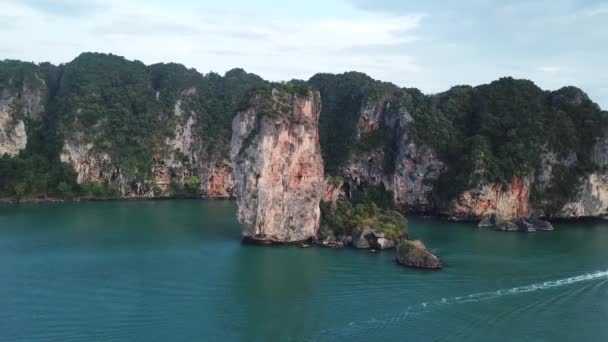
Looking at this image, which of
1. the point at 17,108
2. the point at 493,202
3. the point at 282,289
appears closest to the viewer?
the point at 282,289

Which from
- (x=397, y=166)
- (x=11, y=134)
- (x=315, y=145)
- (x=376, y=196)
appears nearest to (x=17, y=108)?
(x=11, y=134)

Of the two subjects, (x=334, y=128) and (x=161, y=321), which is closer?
(x=161, y=321)

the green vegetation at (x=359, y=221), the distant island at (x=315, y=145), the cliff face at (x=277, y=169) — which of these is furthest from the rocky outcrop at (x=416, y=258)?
the cliff face at (x=277, y=169)

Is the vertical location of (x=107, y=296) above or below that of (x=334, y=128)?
below

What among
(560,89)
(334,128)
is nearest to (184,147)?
(334,128)

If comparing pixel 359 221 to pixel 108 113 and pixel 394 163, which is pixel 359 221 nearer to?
pixel 394 163

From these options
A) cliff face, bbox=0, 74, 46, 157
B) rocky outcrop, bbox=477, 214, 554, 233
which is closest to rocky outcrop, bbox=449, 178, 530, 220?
rocky outcrop, bbox=477, 214, 554, 233

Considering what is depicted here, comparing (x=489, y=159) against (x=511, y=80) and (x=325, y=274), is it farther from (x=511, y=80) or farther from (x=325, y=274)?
(x=325, y=274)
